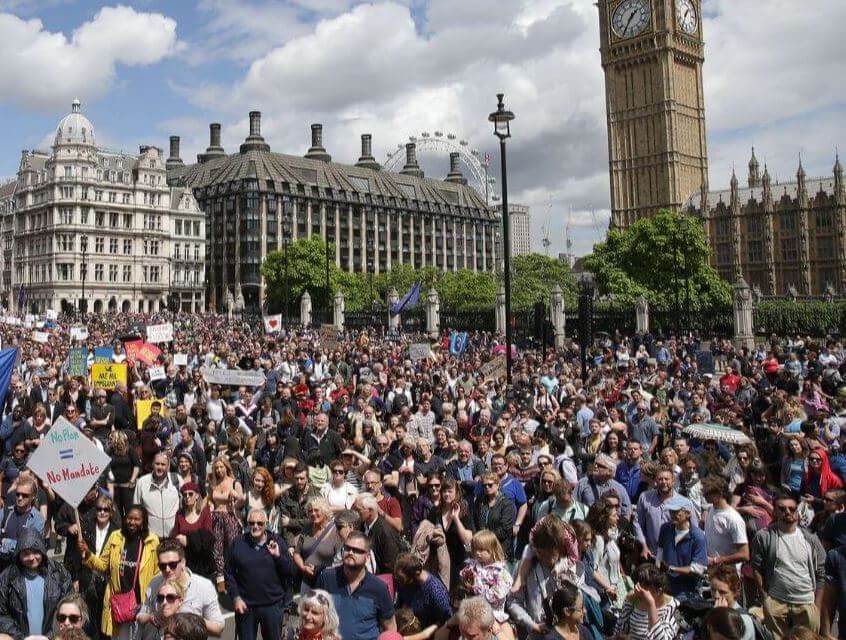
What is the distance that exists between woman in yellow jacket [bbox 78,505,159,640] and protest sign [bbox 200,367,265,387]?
10.1m

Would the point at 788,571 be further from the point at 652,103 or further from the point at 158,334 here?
the point at 652,103

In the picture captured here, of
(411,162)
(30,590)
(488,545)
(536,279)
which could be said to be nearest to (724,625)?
(488,545)

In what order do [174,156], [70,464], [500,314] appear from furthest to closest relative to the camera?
[174,156], [500,314], [70,464]

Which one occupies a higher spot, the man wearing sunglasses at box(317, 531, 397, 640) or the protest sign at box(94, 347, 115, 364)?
the protest sign at box(94, 347, 115, 364)

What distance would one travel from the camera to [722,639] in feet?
14.3

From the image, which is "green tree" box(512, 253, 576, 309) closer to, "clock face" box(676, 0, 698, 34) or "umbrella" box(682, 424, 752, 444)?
"clock face" box(676, 0, 698, 34)

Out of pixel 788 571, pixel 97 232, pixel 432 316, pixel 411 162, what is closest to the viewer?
pixel 788 571

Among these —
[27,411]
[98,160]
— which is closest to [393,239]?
[98,160]

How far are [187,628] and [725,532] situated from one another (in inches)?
184

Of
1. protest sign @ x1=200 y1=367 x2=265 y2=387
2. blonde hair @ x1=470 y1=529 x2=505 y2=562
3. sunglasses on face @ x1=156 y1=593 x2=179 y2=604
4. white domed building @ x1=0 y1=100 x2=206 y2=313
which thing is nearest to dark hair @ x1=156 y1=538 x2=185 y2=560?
sunglasses on face @ x1=156 y1=593 x2=179 y2=604

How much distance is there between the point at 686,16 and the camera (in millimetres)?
100188

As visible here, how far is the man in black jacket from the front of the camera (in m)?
6.52

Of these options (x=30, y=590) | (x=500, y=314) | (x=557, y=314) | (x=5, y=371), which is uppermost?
(x=500, y=314)

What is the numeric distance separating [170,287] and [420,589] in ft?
312
